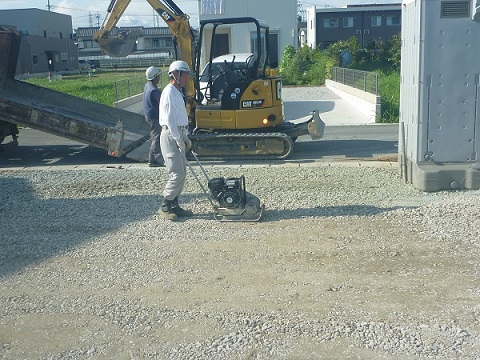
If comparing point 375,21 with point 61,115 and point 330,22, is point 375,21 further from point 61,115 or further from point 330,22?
point 61,115

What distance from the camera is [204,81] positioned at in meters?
14.5

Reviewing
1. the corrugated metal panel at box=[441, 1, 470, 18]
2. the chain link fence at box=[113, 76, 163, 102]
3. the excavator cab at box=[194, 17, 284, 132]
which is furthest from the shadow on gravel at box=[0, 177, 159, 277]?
the chain link fence at box=[113, 76, 163, 102]

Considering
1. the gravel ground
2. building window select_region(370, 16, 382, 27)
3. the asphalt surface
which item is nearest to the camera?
the gravel ground

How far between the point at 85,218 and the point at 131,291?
292cm

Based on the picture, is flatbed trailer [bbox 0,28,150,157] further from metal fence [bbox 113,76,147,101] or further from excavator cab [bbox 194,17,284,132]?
metal fence [bbox 113,76,147,101]

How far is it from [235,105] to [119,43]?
3.34m

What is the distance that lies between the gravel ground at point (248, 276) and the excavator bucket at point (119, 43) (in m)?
4.94

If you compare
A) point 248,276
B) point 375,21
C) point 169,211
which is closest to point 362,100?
point 169,211

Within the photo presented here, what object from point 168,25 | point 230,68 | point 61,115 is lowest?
point 61,115

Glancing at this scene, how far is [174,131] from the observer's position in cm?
820

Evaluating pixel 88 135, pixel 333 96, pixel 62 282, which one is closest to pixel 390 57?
pixel 333 96

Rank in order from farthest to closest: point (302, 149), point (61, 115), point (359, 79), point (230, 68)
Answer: point (359, 79)
point (302, 149)
point (230, 68)
point (61, 115)

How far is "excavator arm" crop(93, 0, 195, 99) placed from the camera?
1383 cm

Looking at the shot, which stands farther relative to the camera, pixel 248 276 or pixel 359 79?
pixel 359 79
